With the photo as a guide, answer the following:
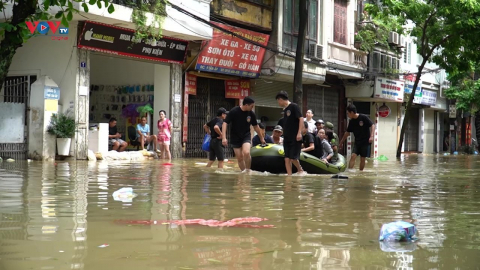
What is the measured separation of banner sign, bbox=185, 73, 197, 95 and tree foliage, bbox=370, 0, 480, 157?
7.66 meters

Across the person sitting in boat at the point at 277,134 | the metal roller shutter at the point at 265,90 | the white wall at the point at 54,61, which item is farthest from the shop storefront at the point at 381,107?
the person sitting in boat at the point at 277,134

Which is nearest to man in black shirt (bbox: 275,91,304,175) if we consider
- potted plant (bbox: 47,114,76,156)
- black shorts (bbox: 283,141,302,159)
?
black shorts (bbox: 283,141,302,159)

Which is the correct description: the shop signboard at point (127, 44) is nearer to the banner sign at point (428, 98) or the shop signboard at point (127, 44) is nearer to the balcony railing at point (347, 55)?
the balcony railing at point (347, 55)

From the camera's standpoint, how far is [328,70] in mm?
27469

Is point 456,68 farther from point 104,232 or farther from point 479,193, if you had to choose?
point 104,232

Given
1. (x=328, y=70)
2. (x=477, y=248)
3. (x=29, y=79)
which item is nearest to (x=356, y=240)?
(x=477, y=248)

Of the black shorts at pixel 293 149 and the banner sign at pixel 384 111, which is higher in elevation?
the banner sign at pixel 384 111

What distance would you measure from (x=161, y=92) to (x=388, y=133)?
1736 cm

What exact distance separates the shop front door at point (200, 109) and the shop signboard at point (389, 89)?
32.3ft

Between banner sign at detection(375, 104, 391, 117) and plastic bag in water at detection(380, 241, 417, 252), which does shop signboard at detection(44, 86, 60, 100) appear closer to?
plastic bag in water at detection(380, 241, 417, 252)

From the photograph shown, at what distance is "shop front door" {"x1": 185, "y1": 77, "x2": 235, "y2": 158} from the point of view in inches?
886

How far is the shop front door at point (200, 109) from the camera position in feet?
73.8

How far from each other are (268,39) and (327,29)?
4.39 metres

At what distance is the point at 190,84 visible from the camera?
22.1 metres
